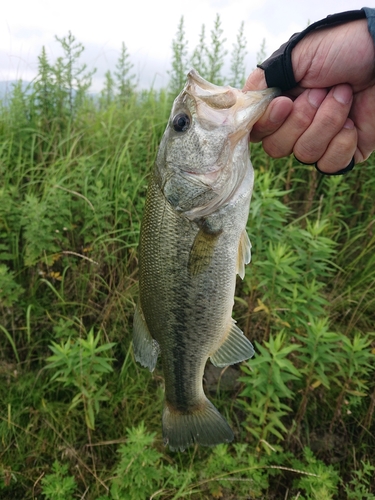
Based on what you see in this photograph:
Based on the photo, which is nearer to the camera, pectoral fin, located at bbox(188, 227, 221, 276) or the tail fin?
pectoral fin, located at bbox(188, 227, 221, 276)

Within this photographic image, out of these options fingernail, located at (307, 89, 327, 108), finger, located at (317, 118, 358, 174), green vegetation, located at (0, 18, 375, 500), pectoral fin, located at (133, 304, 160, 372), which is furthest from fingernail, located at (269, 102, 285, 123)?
pectoral fin, located at (133, 304, 160, 372)

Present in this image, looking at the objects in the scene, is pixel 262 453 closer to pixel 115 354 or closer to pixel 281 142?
pixel 115 354

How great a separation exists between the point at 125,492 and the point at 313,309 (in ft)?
5.73

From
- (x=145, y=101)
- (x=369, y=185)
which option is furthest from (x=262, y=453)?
(x=145, y=101)

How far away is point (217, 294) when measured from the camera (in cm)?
174

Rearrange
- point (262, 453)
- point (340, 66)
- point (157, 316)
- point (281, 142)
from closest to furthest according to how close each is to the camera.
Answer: point (340, 66), point (157, 316), point (281, 142), point (262, 453)

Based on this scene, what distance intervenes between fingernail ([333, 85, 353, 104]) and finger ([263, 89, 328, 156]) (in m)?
0.05

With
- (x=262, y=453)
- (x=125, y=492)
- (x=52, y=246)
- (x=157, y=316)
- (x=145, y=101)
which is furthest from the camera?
(x=145, y=101)

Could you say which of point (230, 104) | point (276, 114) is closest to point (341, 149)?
point (276, 114)

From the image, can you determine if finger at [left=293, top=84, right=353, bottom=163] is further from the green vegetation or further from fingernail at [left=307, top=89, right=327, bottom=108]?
the green vegetation

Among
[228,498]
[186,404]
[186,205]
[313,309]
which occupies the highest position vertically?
[186,205]

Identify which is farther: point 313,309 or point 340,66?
point 313,309

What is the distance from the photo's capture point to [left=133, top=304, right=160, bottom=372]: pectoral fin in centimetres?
188

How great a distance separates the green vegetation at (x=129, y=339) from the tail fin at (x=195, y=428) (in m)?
0.37
